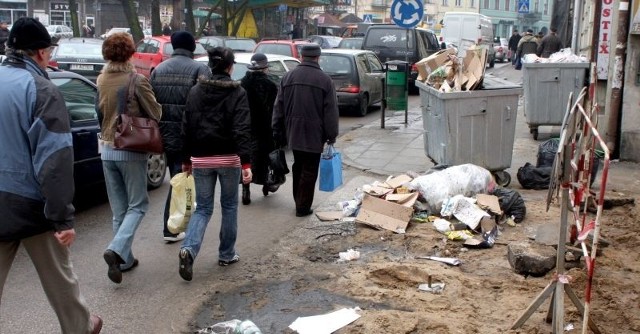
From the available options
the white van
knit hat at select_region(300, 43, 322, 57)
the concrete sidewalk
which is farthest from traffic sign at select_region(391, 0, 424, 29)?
the white van

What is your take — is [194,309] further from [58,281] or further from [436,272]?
[436,272]

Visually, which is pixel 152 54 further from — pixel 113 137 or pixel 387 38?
pixel 113 137

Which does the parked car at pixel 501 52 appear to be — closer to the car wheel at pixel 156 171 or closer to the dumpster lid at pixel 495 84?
the dumpster lid at pixel 495 84

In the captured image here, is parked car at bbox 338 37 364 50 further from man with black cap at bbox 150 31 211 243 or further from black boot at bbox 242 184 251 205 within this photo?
man with black cap at bbox 150 31 211 243

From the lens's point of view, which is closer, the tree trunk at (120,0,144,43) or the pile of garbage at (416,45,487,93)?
the pile of garbage at (416,45,487,93)

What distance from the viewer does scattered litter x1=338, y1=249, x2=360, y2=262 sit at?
20.2 ft

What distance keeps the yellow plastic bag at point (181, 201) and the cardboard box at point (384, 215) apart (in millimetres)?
1913

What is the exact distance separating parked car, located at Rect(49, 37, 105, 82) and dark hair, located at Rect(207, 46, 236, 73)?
507 inches

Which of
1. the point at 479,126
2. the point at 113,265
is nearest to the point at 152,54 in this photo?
the point at 479,126

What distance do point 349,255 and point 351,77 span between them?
10088 millimetres

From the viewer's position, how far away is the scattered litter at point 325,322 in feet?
15.1

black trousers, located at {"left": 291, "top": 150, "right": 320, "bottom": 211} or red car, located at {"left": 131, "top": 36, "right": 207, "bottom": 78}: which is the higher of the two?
red car, located at {"left": 131, "top": 36, "right": 207, "bottom": 78}

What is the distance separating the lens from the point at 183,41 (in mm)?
6094

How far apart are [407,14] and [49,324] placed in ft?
33.8
